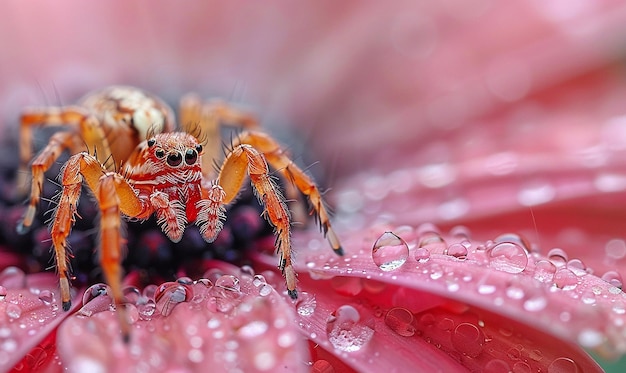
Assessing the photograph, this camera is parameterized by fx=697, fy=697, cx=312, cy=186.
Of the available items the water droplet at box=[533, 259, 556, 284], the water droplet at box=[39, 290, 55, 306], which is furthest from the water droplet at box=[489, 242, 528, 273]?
the water droplet at box=[39, 290, 55, 306]

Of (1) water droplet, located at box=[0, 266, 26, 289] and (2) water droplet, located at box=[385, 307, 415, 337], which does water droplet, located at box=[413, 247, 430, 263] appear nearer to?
(2) water droplet, located at box=[385, 307, 415, 337]

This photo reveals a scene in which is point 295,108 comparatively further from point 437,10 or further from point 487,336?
point 487,336

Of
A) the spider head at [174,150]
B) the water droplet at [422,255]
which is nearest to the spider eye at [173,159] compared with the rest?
the spider head at [174,150]

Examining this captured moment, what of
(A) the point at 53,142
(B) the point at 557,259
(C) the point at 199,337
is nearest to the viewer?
(C) the point at 199,337

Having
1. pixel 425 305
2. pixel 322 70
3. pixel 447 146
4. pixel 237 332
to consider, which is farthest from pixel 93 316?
pixel 322 70

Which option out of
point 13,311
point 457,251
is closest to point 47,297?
point 13,311

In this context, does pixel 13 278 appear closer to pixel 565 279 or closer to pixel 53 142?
pixel 53 142
